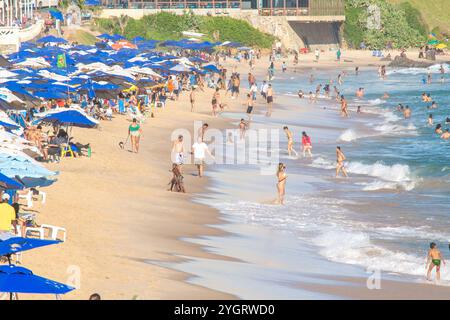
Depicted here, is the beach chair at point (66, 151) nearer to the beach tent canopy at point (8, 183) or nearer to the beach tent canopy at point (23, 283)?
the beach tent canopy at point (8, 183)

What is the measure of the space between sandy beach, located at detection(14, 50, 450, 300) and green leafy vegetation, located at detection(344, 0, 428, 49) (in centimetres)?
7013

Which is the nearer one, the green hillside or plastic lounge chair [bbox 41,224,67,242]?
plastic lounge chair [bbox 41,224,67,242]

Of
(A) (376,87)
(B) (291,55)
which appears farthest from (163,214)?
(B) (291,55)

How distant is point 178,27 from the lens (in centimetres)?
8719

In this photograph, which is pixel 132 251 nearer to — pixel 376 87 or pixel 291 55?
pixel 376 87

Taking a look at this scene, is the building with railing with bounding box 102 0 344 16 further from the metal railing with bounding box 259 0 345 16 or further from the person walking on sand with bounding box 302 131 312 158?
the person walking on sand with bounding box 302 131 312 158

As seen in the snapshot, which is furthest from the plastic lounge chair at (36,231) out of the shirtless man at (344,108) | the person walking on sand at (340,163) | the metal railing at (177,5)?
the metal railing at (177,5)

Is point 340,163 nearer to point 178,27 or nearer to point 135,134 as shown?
point 135,134

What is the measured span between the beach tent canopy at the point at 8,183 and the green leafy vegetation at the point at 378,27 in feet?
281

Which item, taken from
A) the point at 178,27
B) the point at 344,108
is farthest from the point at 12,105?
the point at 178,27

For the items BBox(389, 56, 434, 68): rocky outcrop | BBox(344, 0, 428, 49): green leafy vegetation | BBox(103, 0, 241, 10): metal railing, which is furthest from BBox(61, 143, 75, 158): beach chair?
BBox(344, 0, 428, 49): green leafy vegetation

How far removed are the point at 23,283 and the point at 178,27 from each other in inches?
3037

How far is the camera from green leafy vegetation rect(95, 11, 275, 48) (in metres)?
85.7
